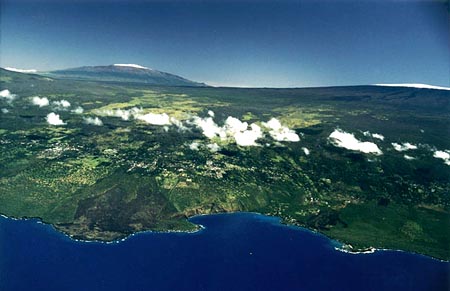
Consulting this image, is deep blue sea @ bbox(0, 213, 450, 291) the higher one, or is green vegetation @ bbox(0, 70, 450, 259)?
green vegetation @ bbox(0, 70, 450, 259)

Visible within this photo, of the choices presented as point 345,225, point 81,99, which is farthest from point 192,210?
point 81,99

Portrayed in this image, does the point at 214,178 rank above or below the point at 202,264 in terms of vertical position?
above

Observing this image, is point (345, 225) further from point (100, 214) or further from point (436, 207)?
point (100, 214)

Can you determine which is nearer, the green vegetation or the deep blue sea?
the deep blue sea

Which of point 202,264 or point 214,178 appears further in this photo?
point 214,178
